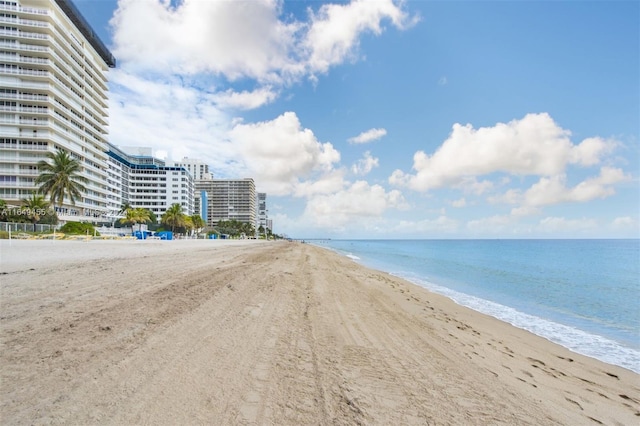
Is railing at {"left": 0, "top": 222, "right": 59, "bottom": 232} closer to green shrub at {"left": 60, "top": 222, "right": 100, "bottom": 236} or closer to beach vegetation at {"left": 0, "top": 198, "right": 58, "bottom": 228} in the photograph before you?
green shrub at {"left": 60, "top": 222, "right": 100, "bottom": 236}

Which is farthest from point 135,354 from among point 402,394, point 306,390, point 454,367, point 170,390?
point 454,367

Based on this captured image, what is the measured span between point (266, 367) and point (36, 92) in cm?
8236

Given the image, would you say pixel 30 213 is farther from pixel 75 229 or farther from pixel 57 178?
pixel 57 178

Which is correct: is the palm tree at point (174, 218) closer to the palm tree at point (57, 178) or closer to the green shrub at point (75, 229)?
the palm tree at point (57, 178)

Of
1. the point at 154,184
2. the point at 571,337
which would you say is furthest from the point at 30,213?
the point at 154,184

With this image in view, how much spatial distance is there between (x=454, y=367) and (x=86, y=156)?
295 feet

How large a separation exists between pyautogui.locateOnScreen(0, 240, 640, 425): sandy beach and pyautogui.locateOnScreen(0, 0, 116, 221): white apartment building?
7000 cm

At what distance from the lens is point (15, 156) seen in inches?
2338

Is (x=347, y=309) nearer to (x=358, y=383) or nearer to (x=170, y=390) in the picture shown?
(x=358, y=383)

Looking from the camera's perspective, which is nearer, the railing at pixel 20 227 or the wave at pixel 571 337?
the wave at pixel 571 337

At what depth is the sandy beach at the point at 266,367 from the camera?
3270mm

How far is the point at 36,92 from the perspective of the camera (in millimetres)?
61438

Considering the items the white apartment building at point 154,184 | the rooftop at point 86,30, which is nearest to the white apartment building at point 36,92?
the rooftop at point 86,30

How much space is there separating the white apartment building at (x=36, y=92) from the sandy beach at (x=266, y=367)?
230 feet
